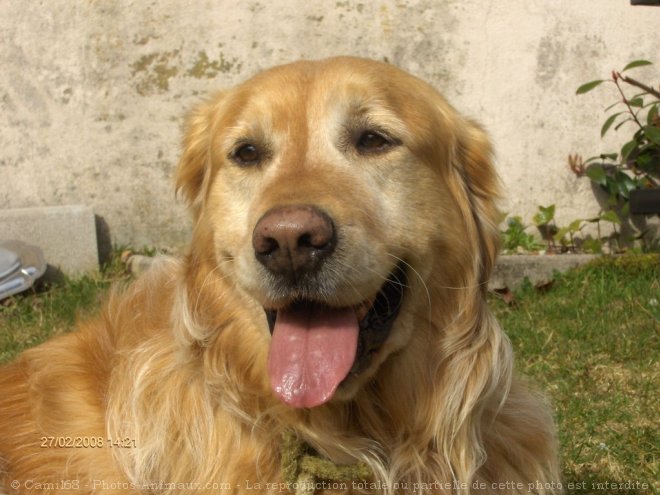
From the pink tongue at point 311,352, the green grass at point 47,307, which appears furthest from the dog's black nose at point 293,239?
the green grass at point 47,307

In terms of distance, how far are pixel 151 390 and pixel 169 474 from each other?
0.29m

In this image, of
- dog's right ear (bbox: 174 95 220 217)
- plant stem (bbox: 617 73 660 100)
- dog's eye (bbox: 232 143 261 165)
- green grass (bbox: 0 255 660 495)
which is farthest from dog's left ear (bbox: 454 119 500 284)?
plant stem (bbox: 617 73 660 100)

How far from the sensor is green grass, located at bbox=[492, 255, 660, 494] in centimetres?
398

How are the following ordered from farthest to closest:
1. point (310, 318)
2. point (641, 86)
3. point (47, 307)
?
point (641, 86), point (47, 307), point (310, 318)

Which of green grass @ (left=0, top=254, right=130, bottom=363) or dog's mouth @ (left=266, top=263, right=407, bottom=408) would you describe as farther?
green grass @ (left=0, top=254, right=130, bottom=363)

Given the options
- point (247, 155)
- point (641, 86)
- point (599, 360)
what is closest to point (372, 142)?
point (247, 155)

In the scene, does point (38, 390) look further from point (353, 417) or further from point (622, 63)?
point (622, 63)

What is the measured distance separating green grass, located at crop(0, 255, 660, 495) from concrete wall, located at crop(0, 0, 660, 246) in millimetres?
861

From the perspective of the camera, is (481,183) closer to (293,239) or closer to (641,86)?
(293,239)

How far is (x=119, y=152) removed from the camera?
6836 millimetres

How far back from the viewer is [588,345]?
17.6 ft

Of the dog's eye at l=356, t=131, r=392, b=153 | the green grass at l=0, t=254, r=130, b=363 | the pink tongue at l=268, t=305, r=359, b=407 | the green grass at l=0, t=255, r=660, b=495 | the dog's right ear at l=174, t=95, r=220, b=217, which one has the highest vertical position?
the dog's eye at l=356, t=131, r=392, b=153

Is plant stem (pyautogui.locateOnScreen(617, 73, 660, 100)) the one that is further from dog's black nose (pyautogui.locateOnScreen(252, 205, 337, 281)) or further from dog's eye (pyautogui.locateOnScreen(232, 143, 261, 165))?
dog's black nose (pyautogui.locateOnScreen(252, 205, 337, 281))

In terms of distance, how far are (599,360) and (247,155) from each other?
2954mm
